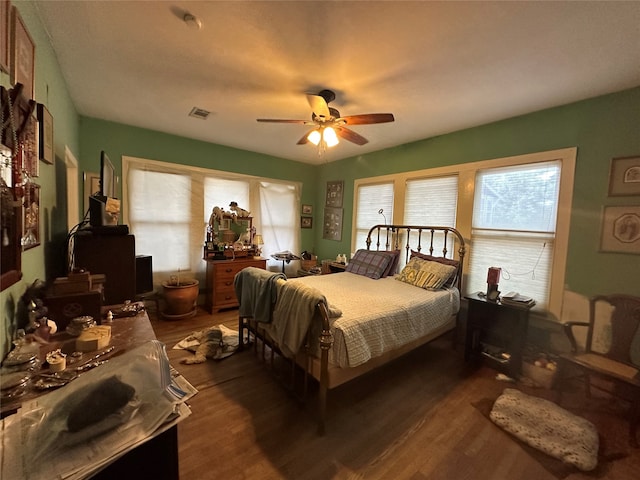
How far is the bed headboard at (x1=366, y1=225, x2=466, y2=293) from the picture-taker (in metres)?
3.08

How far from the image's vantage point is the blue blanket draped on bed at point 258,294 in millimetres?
2115

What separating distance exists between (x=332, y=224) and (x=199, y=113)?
2.72m

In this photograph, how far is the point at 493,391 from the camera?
2.20m

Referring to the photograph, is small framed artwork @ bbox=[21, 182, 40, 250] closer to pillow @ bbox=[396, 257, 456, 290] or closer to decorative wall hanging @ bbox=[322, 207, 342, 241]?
pillow @ bbox=[396, 257, 456, 290]

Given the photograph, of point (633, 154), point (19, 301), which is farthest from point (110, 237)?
point (633, 154)

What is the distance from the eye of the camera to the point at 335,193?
473cm

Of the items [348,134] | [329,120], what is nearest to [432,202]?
[348,134]

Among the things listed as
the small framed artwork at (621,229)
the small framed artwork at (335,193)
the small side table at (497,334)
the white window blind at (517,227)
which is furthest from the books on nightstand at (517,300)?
the small framed artwork at (335,193)

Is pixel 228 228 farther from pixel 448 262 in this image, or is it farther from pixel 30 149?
pixel 448 262

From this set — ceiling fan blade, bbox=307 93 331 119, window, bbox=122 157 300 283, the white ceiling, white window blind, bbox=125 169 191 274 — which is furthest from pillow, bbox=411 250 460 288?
white window blind, bbox=125 169 191 274

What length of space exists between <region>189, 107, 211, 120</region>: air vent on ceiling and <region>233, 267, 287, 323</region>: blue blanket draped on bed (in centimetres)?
179

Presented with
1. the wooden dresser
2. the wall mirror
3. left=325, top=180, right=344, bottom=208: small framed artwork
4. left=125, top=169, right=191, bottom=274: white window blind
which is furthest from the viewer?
left=325, top=180, right=344, bottom=208: small framed artwork

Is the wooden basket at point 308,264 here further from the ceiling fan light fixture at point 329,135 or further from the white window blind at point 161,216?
the ceiling fan light fixture at point 329,135

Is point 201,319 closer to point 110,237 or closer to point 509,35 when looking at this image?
point 110,237
